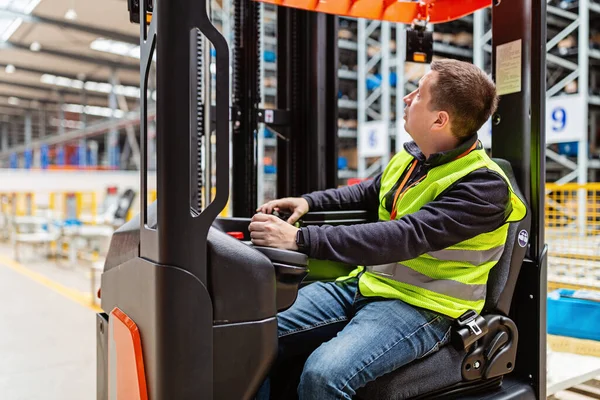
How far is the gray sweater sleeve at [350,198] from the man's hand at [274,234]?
0.68 meters

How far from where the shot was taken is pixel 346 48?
12.6m

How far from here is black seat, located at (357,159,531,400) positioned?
5.54 feet

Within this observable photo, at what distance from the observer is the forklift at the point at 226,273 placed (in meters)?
1.38

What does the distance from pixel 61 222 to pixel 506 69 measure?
27.4 ft

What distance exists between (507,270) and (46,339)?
399 cm

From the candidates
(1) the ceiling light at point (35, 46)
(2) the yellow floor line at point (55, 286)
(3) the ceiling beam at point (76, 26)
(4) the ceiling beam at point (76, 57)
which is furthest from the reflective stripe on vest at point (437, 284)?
(4) the ceiling beam at point (76, 57)

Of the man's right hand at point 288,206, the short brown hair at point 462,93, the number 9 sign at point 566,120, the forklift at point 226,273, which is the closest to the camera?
the forklift at point 226,273

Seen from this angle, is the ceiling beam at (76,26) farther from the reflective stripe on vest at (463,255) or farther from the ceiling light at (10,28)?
the reflective stripe on vest at (463,255)

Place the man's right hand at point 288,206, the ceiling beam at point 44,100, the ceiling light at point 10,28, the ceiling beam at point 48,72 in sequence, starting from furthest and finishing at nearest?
the ceiling beam at point 44,100 < the ceiling beam at point 48,72 < the ceiling light at point 10,28 < the man's right hand at point 288,206

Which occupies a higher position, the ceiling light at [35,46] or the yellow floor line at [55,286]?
the ceiling light at [35,46]

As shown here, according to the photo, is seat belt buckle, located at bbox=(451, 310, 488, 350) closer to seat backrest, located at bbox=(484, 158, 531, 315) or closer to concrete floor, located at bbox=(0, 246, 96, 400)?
seat backrest, located at bbox=(484, 158, 531, 315)

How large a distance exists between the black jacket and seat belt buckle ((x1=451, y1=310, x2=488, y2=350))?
25 cm

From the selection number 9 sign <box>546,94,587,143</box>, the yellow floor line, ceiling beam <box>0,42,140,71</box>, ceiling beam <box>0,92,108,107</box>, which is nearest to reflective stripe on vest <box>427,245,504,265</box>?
the yellow floor line

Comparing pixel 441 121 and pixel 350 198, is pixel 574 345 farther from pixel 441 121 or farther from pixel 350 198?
pixel 441 121
